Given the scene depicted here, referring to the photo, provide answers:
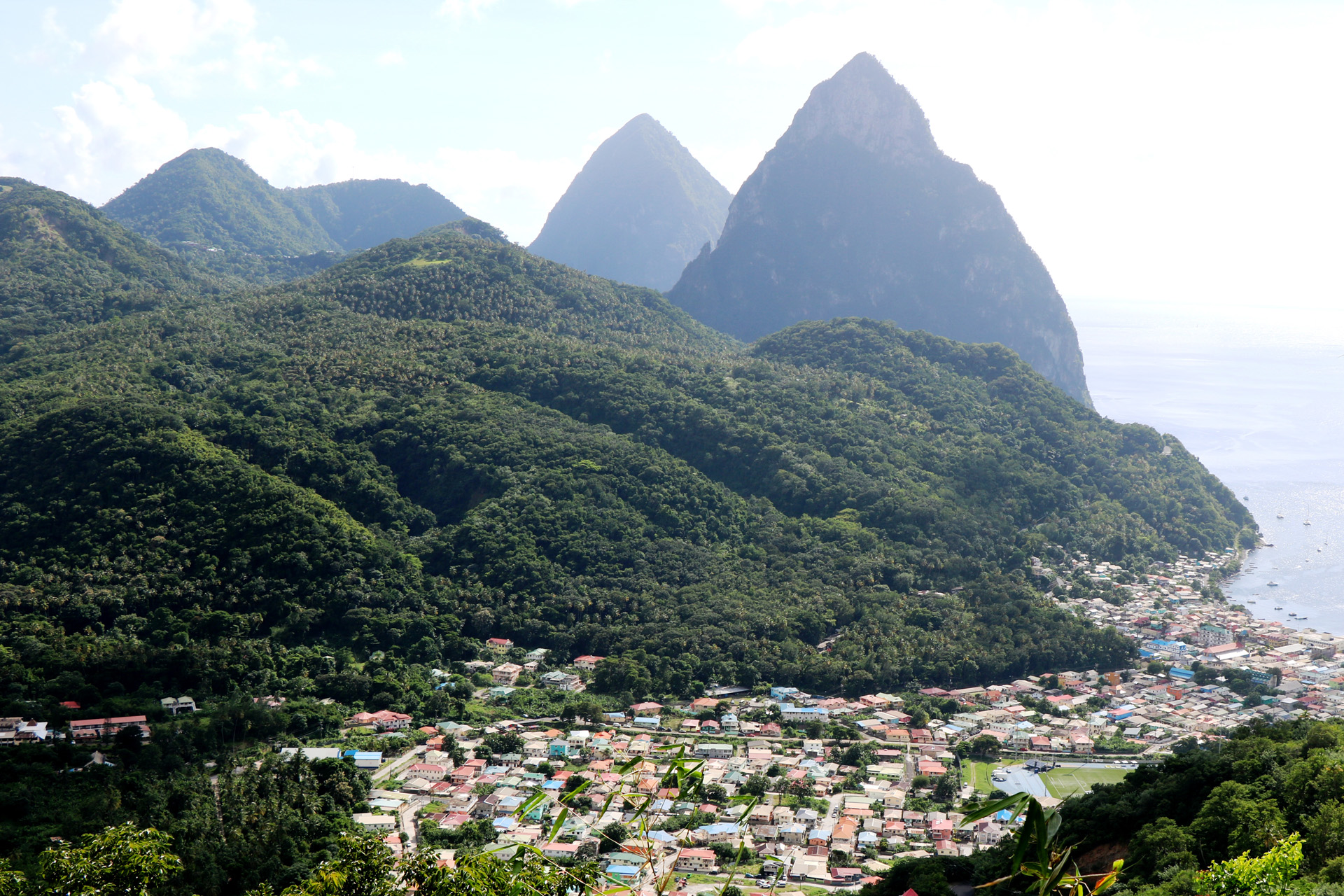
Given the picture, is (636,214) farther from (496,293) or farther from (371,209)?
(496,293)

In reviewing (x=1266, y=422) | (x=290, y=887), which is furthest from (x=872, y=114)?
(x=290, y=887)

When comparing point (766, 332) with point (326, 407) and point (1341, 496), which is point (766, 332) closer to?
point (1341, 496)

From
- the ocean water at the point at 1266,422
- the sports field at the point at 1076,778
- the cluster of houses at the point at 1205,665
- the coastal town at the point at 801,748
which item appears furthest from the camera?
the ocean water at the point at 1266,422

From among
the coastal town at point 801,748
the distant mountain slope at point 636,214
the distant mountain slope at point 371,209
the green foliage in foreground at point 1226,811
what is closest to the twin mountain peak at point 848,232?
the distant mountain slope at point 371,209

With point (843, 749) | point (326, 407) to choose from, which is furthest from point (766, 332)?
point (843, 749)

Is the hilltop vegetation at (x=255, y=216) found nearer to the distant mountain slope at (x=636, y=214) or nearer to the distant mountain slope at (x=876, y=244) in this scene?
the distant mountain slope at (x=636, y=214)

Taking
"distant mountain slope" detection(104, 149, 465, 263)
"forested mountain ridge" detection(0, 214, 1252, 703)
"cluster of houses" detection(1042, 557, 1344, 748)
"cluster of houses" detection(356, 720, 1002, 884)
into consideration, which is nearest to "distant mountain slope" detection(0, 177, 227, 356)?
"forested mountain ridge" detection(0, 214, 1252, 703)

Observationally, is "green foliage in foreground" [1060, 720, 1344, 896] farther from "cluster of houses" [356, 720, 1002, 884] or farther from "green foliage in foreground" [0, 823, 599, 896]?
"green foliage in foreground" [0, 823, 599, 896]
